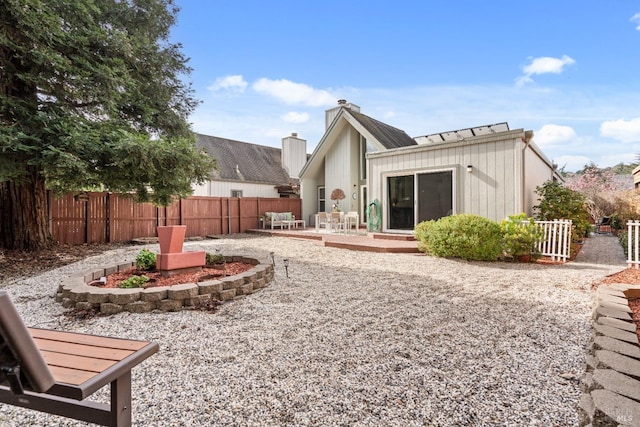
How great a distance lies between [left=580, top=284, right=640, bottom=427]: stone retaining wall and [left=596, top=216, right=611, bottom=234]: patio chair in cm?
1597

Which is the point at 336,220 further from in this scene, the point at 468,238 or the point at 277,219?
the point at 468,238

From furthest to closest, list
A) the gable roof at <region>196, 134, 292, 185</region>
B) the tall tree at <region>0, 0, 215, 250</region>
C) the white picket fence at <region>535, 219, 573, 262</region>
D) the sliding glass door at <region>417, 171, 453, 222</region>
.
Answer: the gable roof at <region>196, 134, 292, 185</region> < the sliding glass door at <region>417, 171, 453, 222</region> < the white picket fence at <region>535, 219, 573, 262</region> < the tall tree at <region>0, 0, 215, 250</region>

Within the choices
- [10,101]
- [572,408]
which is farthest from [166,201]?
[572,408]

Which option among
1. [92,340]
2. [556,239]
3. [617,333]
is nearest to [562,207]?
[556,239]

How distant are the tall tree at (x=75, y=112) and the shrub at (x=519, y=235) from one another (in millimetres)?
8141

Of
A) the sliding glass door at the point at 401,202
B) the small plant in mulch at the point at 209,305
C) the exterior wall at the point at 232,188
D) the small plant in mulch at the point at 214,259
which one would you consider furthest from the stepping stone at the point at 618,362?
the exterior wall at the point at 232,188

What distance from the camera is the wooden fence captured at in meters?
10.3

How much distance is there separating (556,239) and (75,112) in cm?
1327

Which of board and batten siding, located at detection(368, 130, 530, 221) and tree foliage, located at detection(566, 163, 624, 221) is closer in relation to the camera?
board and batten siding, located at detection(368, 130, 530, 221)

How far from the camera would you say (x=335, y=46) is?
11469 mm

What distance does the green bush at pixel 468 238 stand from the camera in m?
7.22

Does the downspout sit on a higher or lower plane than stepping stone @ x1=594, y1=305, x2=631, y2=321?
higher

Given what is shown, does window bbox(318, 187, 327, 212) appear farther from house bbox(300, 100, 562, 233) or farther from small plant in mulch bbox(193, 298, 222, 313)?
small plant in mulch bbox(193, 298, 222, 313)

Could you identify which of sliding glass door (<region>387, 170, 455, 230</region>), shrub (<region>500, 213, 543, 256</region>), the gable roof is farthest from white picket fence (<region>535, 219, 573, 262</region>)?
the gable roof
